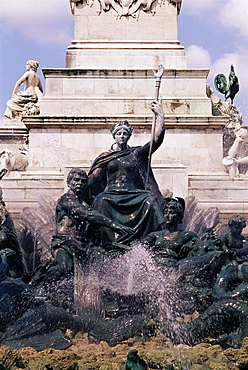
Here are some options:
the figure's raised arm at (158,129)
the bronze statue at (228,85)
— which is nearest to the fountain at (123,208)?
the figure's raised arm at (158,129)

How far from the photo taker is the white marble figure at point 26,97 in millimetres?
22828

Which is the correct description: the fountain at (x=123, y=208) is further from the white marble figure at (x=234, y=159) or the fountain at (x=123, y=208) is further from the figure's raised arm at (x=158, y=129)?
the white marble figure at (x=234, y=159)

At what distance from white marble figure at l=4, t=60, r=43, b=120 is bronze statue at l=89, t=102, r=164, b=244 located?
642 centimetres

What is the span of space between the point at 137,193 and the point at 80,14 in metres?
8.16

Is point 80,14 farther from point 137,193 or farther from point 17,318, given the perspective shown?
point 17,318

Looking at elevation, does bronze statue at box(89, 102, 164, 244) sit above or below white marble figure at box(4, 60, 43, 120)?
below

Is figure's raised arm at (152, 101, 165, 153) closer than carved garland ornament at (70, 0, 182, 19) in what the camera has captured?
Yes

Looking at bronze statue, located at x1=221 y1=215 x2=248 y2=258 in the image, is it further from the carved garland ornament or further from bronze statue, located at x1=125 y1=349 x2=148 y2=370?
the carved garland ornament

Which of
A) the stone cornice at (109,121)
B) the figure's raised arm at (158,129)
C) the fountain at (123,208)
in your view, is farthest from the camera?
the stone cornice at (109,121)

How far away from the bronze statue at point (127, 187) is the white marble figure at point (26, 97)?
642 cm

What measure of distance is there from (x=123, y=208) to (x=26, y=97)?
8.62 metres

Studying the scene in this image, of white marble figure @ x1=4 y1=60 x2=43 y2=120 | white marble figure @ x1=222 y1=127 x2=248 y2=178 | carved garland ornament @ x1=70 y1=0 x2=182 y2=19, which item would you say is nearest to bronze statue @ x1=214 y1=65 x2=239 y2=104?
white marble figure @ x1=222 y1=127 x2=248 y2=178

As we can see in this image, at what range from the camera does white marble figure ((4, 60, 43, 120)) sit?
74.9 ft

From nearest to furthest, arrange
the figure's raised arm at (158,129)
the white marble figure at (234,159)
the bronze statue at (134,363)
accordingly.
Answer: the bronze statue at (134,363), the figure's raised arm at (158,129), the white marble figure at (234,159)
